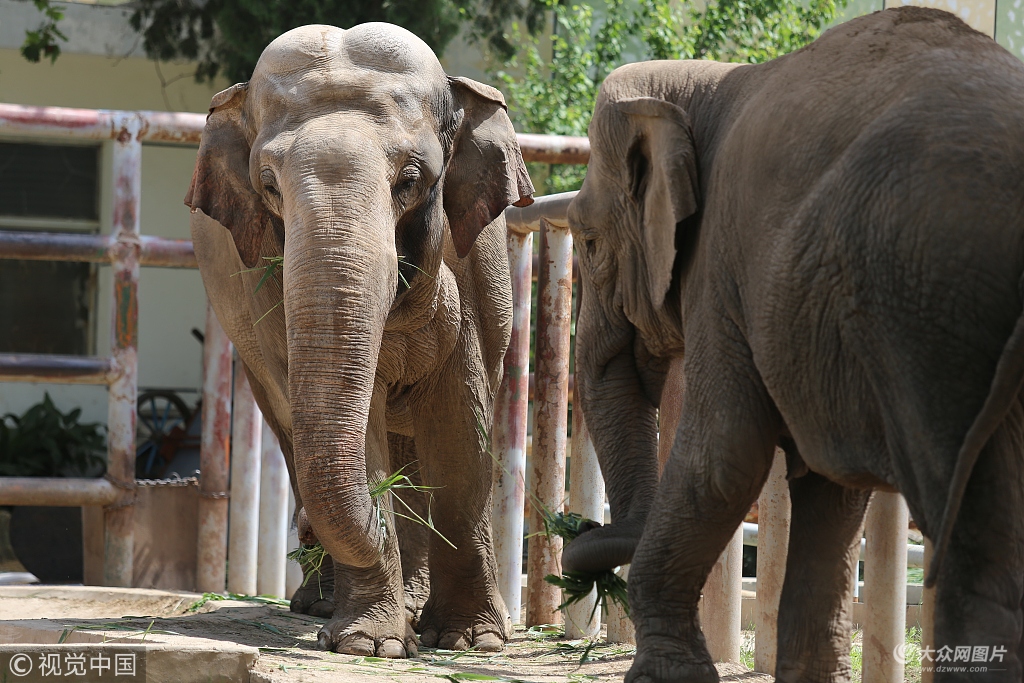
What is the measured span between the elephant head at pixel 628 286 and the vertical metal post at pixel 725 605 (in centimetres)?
Result: 65

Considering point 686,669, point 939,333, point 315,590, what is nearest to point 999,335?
point 939,333

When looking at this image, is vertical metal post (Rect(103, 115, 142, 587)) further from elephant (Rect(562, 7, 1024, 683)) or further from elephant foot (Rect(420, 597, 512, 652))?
elephant (Rect(562, 7, 1024, 683))

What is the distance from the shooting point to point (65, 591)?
5594mm

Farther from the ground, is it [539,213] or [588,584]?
[539,213]

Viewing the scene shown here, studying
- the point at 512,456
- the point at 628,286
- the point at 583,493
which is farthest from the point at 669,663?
the point at 512,456

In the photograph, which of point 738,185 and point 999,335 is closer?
point 999,335

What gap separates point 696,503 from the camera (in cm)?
294

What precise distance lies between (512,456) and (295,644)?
48.4 inches

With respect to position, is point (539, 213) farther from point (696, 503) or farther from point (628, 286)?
point (696, 503)

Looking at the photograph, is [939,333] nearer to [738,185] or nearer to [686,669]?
[738,185]

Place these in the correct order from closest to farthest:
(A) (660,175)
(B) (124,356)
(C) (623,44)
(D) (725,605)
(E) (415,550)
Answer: (A) (660,175) → (D) (725,605) → (E) (415,550) → (B) (124,356) → (C) (623,44)

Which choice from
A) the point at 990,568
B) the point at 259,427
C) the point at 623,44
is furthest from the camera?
the point at 623,44

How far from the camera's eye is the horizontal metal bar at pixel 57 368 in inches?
219

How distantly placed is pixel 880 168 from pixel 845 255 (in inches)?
6.7
